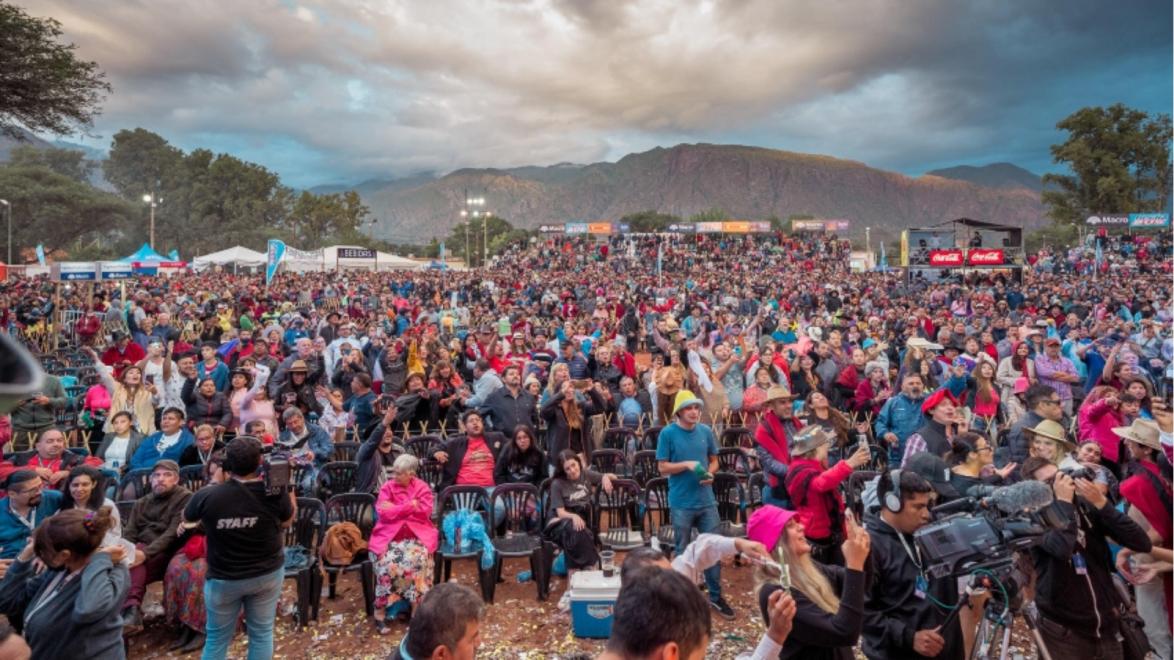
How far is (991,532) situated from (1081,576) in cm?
108

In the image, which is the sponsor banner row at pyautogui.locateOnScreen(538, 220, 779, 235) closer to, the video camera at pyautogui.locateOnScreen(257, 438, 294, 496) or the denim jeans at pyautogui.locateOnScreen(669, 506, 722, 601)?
the denim jeans at pyautogui.locateOnScreen(669, 506, 722, 601)

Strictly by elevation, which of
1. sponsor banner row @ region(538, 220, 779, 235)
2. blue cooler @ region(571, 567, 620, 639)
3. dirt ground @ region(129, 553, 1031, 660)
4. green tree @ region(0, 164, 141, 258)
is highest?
green tree @ region(0, 164, 141, 258)

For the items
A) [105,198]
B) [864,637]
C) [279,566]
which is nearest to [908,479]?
[864,637]

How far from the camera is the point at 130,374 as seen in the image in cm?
667

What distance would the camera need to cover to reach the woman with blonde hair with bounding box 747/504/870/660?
7.46 feet

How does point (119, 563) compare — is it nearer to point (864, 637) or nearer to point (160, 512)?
point (160, 512)

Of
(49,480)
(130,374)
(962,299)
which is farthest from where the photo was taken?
(962,299)

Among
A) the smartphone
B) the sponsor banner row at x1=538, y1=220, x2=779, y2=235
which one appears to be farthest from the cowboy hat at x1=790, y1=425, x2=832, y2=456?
the sponsor banner row at x1=538, y1=220, x2=779, y2=235

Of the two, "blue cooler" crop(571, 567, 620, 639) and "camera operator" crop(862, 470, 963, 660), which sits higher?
"camera operator" crop(862, 470, 963, 660)

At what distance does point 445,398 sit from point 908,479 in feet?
19.3

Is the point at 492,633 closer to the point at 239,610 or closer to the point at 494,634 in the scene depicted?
the point at 494,634

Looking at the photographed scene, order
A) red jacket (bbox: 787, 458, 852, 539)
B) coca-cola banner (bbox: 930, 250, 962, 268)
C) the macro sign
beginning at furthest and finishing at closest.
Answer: the macro sign, coca-cola banner (bbox: 930, 250, 962, 268), red jacket (bbox: 787, 458, 852, 539)

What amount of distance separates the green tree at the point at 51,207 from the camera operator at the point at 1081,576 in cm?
6405

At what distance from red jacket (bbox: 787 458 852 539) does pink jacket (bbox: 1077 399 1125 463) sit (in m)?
2.78
